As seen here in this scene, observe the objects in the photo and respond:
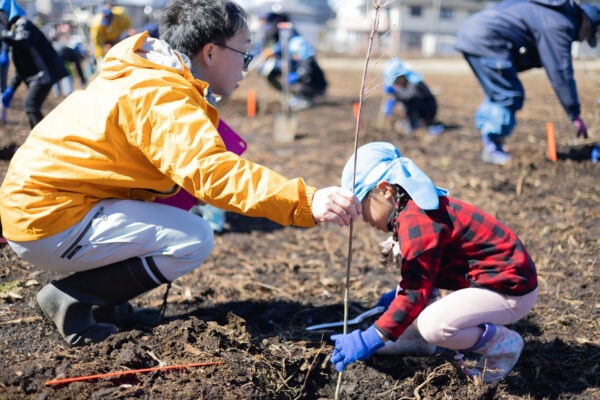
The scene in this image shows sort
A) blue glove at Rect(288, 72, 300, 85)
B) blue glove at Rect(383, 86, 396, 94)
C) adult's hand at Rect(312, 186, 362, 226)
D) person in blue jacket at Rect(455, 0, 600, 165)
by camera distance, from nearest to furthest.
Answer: adult's hand at Rect(312, 186, 362, 226) < person in blue jacket at Rect(455, 0, 600, 165) < blue glove at Rect(383, 86, 396, 94) < blue glove at Rect(288, 72, 300, 85)

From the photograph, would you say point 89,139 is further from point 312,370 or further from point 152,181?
point 312,370

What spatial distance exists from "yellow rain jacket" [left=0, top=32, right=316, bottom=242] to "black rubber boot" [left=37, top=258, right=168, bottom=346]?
0.28 meters

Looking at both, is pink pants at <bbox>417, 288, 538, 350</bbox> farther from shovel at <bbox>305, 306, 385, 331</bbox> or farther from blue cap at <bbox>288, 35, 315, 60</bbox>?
blue cap at <bbox>288, 35, 315, 60</bbox>

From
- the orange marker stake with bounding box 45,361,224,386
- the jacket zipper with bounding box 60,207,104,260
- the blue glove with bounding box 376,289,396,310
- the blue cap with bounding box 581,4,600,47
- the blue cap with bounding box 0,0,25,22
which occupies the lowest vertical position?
the blue glove with bounding box 376,289,396,310

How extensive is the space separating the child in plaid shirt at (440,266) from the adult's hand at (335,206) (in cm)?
29

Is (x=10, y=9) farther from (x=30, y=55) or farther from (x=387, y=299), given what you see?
(x=387, y=299)

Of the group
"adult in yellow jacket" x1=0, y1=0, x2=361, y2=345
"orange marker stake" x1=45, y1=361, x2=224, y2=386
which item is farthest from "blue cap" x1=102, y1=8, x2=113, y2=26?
"orange marker stake" x1=45, y1=361, x2=224, y2=386

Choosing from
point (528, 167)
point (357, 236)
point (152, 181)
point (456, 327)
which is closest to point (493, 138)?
point (528, 167)

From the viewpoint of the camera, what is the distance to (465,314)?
7.60 ft

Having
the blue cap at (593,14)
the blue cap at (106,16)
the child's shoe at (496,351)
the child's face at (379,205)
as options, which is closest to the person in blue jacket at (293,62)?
the blue cap at (106,16)

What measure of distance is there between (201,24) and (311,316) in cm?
162

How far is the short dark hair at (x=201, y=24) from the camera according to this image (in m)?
2.42

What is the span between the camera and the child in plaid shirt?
7.22ft

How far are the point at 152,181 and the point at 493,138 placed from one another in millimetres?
4381
